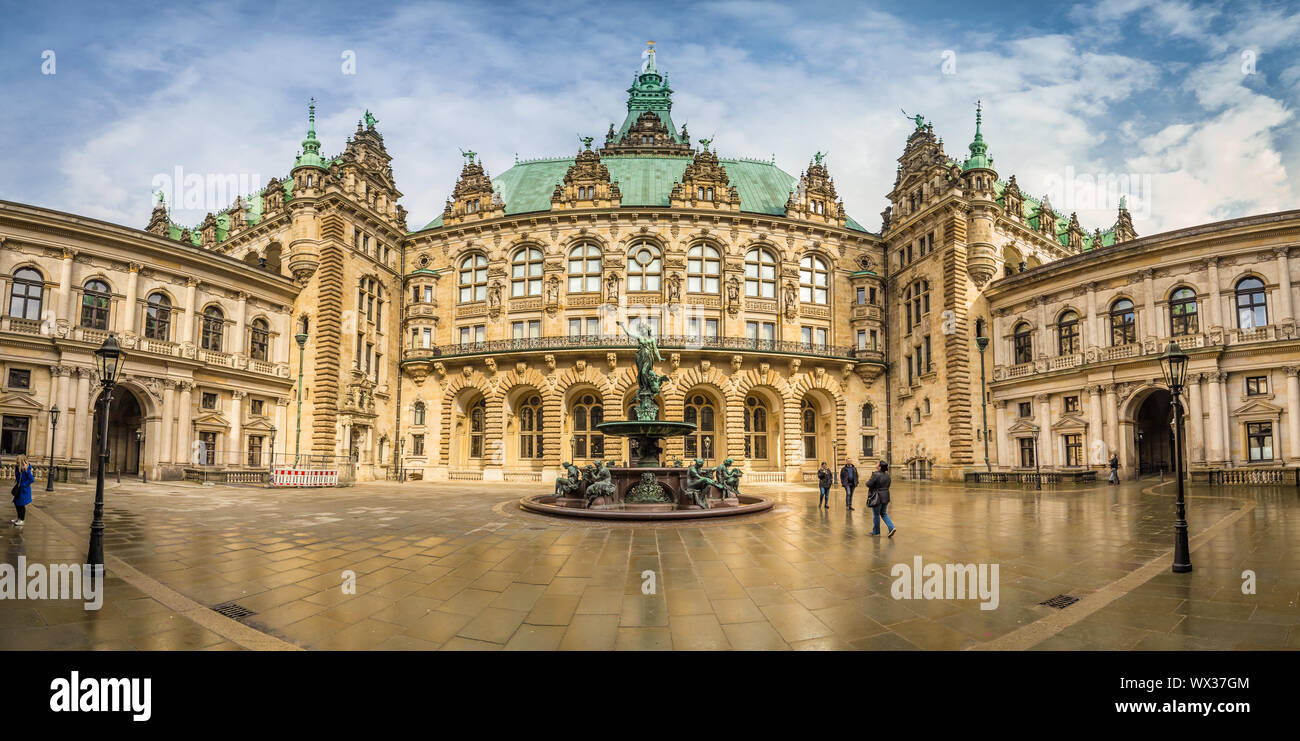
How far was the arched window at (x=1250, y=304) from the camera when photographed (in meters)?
25.6

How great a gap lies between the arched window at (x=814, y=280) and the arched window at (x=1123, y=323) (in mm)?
15271

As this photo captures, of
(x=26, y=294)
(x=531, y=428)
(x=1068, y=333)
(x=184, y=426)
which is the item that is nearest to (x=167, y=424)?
(x=184, y=426)

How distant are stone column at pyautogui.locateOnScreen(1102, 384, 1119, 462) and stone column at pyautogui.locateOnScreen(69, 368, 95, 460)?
48.6 meters

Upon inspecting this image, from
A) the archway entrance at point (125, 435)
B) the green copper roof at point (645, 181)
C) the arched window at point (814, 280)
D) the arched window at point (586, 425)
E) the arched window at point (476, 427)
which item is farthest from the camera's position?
the green copper roof at point (645, 181)

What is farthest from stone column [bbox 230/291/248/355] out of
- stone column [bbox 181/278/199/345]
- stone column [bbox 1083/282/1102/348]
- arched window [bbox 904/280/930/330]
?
stone column [bbox 1083/282/1102/348]

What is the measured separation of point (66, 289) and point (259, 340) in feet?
27.8

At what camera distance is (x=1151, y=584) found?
23.6 ft

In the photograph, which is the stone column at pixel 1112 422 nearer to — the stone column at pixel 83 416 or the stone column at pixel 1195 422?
the stone column at pixel 1195 422

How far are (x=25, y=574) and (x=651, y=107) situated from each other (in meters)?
52.3

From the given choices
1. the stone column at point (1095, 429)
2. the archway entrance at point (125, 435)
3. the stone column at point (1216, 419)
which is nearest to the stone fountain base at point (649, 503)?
the stone column at point (1095, 429)

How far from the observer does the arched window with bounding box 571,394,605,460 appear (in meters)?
35.6

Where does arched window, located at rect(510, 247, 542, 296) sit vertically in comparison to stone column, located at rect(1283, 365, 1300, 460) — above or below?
above

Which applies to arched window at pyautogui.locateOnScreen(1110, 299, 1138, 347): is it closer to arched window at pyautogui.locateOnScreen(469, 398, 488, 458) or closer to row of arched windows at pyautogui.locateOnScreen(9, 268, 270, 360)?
arched window at pyautogui.locateOnScreen(469, 398, 488, 458)

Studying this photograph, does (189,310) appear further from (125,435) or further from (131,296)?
(125,435)
